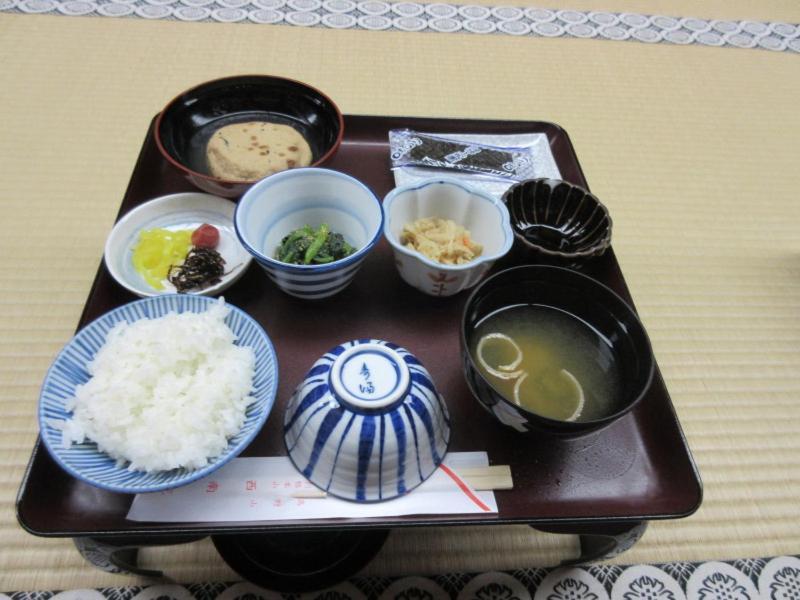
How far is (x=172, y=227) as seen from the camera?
1.43 metres

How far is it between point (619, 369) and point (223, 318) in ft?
2.94

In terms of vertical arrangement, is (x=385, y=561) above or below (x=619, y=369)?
below

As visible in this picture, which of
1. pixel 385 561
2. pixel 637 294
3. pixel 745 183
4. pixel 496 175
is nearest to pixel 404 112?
pixel 496 175

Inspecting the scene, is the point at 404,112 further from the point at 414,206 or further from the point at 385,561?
the point at 385,561

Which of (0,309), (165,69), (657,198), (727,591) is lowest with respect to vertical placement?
(727,591)

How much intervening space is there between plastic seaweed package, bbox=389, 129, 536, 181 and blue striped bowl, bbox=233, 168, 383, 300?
13.7 inches

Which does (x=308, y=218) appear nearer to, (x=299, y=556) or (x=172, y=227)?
(x=172, y=227)

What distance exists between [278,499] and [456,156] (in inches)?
47.0

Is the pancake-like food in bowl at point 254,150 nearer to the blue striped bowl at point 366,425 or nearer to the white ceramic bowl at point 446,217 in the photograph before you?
the white ceramic bowl at point 446,217

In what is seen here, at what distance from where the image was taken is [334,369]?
3.17 ft

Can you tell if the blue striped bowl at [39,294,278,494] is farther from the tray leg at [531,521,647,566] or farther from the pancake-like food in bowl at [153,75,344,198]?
the tray leg at [531,521,647,566]

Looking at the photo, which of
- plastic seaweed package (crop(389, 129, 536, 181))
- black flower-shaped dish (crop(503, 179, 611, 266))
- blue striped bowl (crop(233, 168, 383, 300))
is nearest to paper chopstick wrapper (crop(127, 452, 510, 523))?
blue striped bowl (crop(233, 168, 383, 300))

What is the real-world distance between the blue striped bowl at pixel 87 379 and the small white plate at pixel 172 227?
0.09 meters

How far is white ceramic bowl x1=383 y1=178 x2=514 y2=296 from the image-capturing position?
1.21 meters
